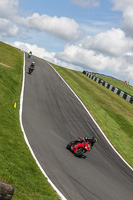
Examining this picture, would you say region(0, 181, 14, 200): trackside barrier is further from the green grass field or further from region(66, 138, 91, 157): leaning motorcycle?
region(66, 138, 91, 157): leaning motorcycle

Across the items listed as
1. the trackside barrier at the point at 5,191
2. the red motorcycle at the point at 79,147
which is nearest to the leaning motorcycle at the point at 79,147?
the red motorcycle at the point at 79,147

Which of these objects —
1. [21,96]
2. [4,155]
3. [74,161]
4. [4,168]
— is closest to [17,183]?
[4,168]

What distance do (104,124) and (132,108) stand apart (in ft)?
46.3

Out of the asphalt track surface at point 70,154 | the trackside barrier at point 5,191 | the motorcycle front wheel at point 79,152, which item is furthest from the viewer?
the motorcycle front wheel at point 79,152

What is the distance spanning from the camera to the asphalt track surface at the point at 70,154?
10.2 meters

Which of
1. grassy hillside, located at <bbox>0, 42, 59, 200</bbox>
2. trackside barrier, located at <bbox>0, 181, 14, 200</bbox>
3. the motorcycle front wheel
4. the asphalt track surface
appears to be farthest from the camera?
the motorcycle front wheel

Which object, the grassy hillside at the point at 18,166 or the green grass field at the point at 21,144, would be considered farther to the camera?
the green grass field at the point at 21,144

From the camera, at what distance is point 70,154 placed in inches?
535

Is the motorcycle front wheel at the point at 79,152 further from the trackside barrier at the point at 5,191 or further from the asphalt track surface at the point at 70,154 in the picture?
the trackside barrier at the point at 5,191

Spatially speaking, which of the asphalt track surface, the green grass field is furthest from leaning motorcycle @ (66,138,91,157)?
the green grass field

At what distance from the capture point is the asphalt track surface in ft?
33.4

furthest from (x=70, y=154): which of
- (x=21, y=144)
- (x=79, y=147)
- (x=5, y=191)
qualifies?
(x=5, y=191)

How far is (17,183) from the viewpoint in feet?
24.8

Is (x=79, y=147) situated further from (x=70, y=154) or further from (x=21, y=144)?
(x=21, y=144)
